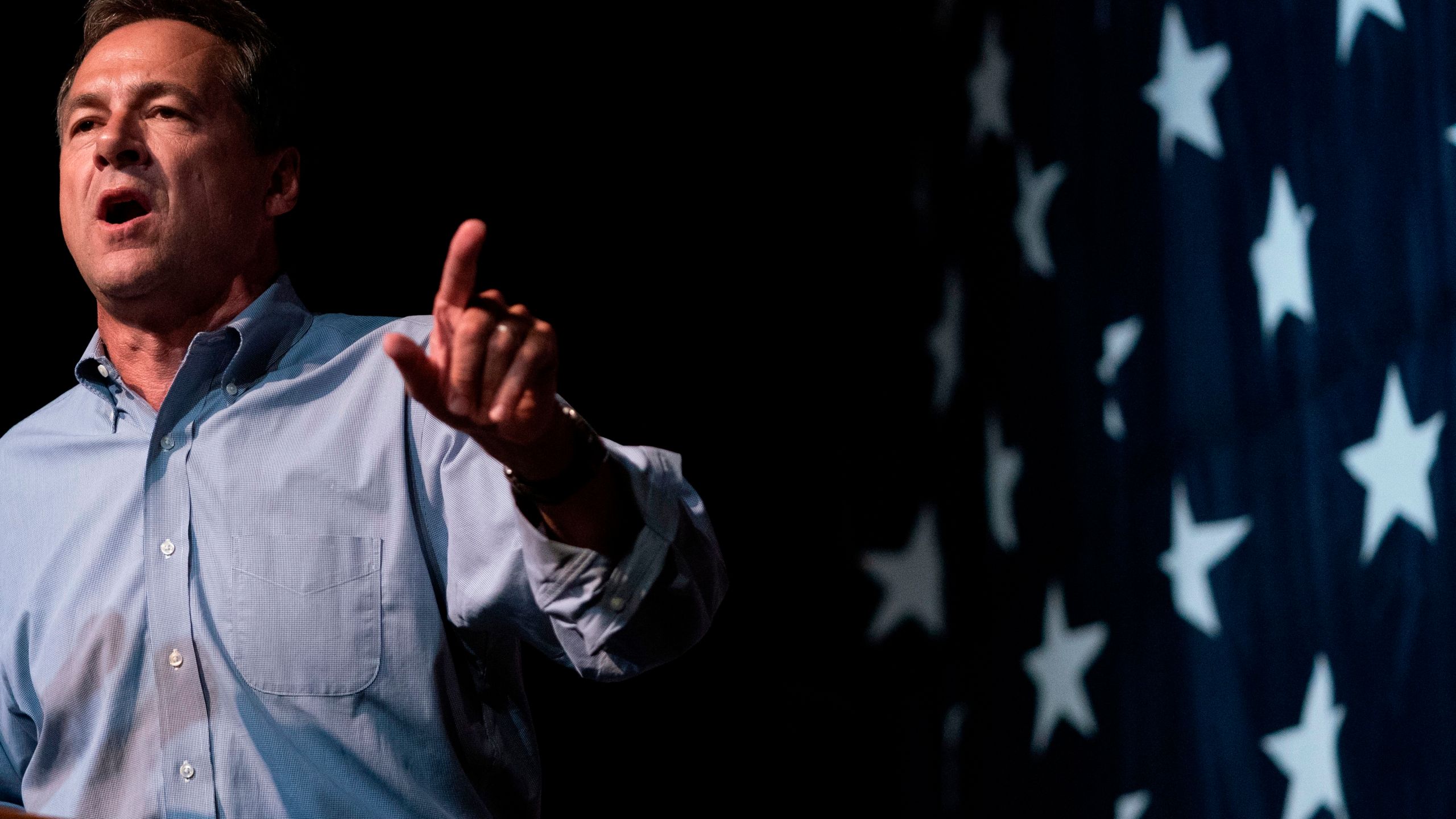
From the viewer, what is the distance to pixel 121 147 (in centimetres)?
119

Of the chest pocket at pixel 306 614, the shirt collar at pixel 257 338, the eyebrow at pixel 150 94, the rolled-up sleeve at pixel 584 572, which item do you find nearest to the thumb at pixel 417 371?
the rolled-up sleeve at pixel 584 572

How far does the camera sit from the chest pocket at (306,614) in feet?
3.55

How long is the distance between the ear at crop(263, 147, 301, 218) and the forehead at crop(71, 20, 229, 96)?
0.10 metres

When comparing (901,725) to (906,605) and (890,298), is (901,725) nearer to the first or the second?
(906,605)

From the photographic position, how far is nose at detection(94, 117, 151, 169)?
3.91 feet

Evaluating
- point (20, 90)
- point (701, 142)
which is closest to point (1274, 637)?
point (701, 142)

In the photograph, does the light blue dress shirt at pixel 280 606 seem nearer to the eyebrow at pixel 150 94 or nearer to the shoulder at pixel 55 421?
the shoulder at pixel 55 421

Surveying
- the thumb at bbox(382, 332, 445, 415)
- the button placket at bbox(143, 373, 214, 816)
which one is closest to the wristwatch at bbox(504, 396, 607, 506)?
the thumb at bbox(382, 332, 445, 415)

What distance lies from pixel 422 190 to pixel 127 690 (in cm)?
79

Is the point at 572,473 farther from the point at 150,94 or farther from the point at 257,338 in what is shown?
the point at 150,94

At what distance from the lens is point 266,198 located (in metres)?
1.32

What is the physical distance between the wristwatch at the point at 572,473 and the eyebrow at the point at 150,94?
628 millimetres

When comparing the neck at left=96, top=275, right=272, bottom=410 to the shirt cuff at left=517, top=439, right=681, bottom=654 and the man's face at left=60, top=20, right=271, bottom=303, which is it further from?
the shirt cuff at left=517, top=439, right=681, bottom=654

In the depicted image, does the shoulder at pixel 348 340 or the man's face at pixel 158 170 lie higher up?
the man's face at pixel 158 170
